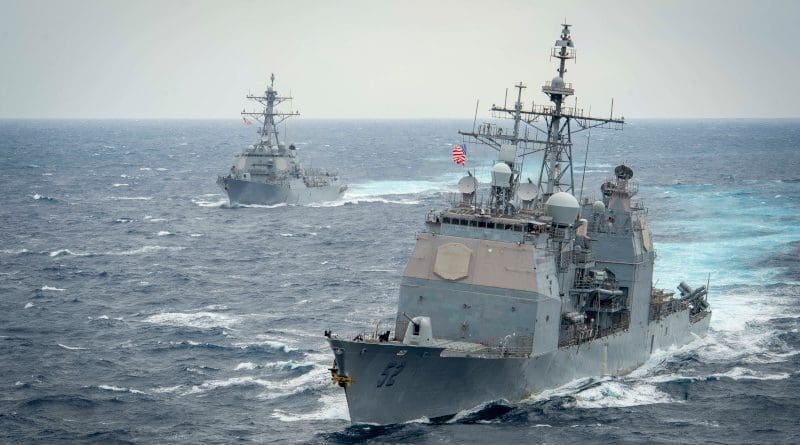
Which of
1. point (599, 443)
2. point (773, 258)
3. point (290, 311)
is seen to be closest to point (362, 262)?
point (290, 311)

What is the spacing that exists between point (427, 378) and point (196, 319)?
1507cm

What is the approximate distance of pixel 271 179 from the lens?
8194cm

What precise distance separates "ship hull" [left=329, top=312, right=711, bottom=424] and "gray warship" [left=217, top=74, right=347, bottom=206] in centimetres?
5361

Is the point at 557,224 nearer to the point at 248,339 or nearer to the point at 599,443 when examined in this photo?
the point at 599,443

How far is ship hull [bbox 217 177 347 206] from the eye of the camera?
80.1 meters

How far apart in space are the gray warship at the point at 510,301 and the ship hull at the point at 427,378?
3 centimetres

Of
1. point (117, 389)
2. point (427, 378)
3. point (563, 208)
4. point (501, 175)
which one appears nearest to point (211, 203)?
point (117, 389)

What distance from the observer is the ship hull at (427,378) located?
82.7ft

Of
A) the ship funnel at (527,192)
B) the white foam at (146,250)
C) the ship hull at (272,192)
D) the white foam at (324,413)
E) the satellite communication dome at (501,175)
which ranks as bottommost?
the white foam at (146,250)

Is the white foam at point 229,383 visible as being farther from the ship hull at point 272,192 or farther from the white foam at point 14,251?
the ship hull at point 272,192

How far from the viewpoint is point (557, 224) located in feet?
98.4

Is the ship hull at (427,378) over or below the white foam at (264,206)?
over

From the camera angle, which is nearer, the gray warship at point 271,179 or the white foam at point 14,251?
the white foam at point 14,251

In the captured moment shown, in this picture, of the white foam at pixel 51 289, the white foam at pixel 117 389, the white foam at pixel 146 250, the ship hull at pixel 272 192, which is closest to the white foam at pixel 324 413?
the white foam at pixel 117 389
